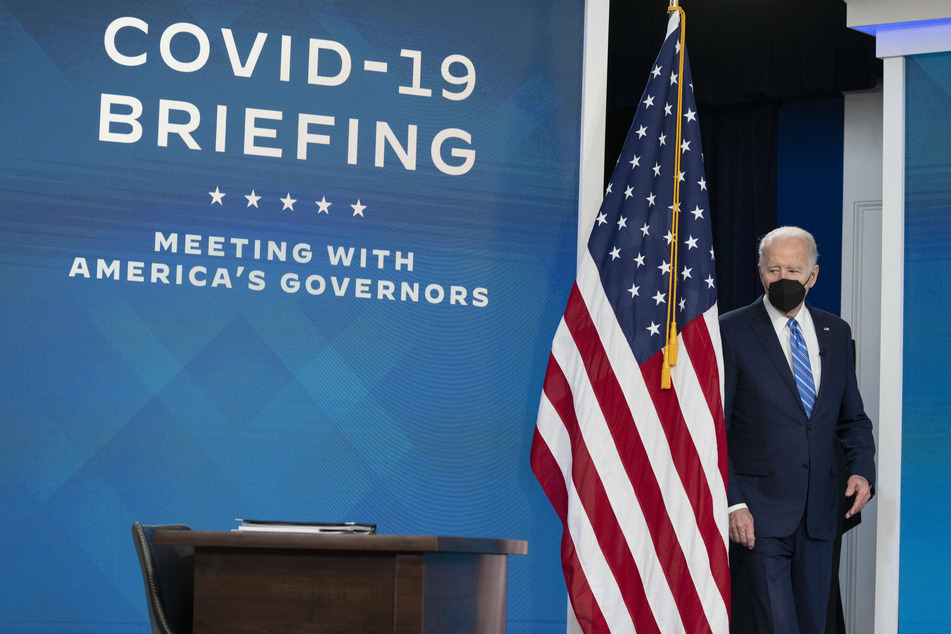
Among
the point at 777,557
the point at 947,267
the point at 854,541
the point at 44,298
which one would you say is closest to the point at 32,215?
the point at 44,298

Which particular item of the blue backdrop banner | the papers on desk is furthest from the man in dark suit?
the papers on desk

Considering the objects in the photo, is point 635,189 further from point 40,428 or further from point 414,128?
point 40,428

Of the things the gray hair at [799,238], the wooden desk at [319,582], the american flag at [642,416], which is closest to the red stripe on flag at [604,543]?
the american flag at [642,416]

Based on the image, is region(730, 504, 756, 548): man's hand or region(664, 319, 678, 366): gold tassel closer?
region(730, 504, 756, 548): man's hand

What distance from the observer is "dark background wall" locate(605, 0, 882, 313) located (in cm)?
556

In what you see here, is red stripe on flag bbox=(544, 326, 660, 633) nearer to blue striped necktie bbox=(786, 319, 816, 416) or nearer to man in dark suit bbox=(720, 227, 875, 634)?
man in dark suit bbox=(720, 227, 875, 634)

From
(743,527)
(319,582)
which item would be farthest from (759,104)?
(319,582)

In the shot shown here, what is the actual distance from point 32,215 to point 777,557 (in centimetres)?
271

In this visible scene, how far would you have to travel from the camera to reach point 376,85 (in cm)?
404

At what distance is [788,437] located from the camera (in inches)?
144

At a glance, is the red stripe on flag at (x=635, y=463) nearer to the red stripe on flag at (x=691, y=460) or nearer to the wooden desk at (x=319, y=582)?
the red stripe on flag at (x=691, y=460)

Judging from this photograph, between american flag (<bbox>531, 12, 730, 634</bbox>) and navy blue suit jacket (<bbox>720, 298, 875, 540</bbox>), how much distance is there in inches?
5.2

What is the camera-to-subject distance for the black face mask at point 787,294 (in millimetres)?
3701

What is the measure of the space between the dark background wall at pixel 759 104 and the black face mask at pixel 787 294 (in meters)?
2.22
